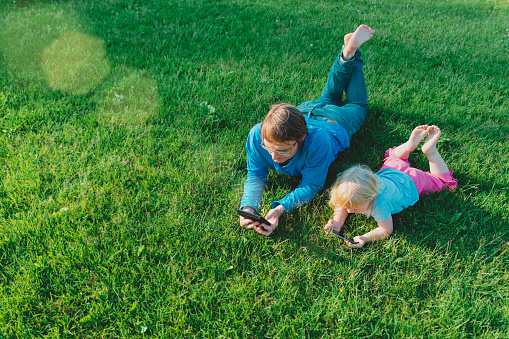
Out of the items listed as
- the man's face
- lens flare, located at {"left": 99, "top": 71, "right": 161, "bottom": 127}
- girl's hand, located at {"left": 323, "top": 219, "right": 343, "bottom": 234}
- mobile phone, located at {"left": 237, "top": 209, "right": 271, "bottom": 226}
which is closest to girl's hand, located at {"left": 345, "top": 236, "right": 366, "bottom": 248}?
girl's hand, located at {"left": 323, "top": 219, "right": 343, "bottom": 234}

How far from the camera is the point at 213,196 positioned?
3178 millimetres

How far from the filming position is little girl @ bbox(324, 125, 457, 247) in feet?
8.43

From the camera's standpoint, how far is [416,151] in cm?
365

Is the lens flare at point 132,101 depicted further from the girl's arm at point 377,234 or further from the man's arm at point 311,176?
the girl's arm at point 377,234

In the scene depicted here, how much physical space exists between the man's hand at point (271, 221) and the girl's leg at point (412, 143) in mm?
1473

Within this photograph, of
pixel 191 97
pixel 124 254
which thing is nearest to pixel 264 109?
pixel 191 97

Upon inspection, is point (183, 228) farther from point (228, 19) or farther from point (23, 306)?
point (228, 19)

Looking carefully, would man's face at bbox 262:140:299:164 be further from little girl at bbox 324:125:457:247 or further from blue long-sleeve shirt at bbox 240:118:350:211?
little girl at bbox 324:125:457:247

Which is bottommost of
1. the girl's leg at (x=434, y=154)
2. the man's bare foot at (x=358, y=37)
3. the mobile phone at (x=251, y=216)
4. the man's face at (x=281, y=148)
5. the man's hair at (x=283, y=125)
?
the mobile phone at (x=251, y=216)

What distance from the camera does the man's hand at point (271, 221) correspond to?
2.77 metres

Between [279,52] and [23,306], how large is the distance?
4817 millimetres

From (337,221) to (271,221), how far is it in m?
0.60

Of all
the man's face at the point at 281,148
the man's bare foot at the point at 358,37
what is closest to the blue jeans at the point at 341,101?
the man's bare foot at the point at 358,37

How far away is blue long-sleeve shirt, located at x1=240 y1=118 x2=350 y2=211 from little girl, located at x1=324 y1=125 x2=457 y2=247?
277mm
